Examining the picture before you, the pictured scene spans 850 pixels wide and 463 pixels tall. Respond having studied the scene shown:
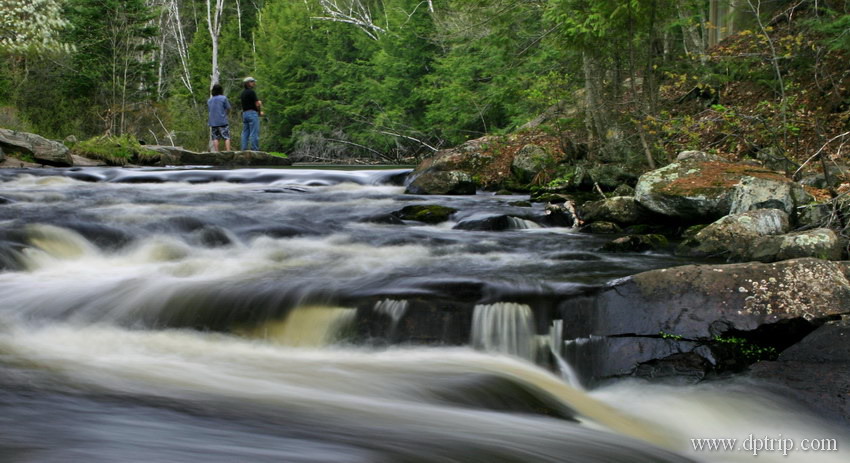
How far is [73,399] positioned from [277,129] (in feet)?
117

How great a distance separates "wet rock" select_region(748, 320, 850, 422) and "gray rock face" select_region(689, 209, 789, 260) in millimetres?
2247

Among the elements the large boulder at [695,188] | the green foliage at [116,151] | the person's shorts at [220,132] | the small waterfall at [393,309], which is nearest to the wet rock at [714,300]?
the small waterfall at [393,309]

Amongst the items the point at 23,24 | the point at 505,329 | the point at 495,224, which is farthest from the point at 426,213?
the point at 23,24

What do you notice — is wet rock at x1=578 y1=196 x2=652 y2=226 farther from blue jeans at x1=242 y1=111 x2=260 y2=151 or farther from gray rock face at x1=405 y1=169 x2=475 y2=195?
blue jeans at x1=242 y1=111 x2=260 y2=151

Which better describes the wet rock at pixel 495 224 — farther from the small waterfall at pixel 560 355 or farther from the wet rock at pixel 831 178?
the small waterfall at pixel 560 355

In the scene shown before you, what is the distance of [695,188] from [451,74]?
2108 cm

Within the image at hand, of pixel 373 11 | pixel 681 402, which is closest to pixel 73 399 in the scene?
pixel 681 402

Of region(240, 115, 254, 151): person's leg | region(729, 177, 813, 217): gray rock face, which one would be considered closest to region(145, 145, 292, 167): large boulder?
region(240, 115, 254, 151): person's leg

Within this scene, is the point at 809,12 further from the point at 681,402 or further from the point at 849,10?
the point at 681,402

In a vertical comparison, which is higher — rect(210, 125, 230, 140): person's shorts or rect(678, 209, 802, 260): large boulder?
rect(210, 125, 230, 140): person's shorts

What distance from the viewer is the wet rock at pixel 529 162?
42.5 ft

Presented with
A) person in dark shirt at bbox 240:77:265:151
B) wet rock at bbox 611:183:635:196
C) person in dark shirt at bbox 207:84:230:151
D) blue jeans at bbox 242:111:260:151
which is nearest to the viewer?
wet rock at bbox 611:183:635:196

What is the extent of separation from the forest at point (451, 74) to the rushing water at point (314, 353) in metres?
3.76

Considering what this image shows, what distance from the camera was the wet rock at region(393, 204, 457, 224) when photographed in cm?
957
